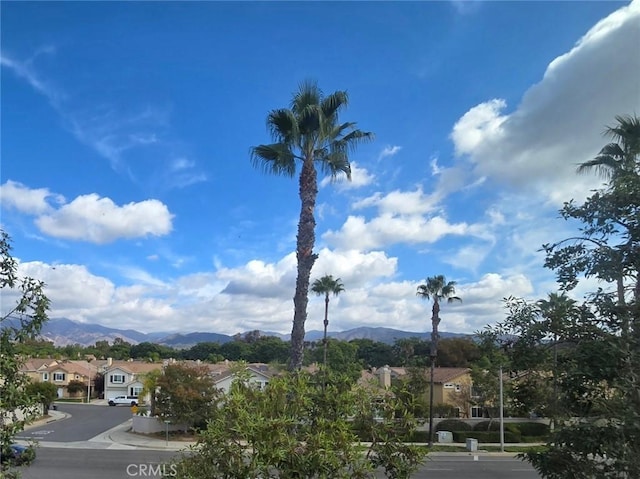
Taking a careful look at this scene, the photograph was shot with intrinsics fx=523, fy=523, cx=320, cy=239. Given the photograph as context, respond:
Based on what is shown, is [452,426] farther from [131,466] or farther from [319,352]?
[131,466]

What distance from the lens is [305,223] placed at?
14242mm

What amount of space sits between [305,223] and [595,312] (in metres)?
9.83

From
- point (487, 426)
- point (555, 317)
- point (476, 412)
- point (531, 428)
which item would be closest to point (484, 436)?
point (487, 426)

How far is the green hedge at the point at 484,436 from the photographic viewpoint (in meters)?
34.6

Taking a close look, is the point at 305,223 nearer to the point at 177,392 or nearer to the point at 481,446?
the point at 177,392

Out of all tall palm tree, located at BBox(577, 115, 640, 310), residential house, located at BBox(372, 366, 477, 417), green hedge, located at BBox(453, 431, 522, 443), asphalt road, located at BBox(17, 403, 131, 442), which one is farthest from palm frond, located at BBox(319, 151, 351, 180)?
residential house, located at BBox(372, 366, 477, 417)

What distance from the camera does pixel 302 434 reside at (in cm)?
454

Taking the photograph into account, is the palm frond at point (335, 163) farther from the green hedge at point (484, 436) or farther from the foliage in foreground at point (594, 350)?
the green hedge at point (484, 436)

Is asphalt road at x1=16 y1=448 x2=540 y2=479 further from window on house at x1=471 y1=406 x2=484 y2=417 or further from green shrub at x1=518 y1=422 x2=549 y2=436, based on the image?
window on house at x1=471 y1=406 x2=484 y2=417

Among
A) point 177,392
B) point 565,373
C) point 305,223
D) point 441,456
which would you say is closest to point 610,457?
point 565,373

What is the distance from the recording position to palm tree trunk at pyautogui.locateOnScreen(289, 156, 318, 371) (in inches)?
541

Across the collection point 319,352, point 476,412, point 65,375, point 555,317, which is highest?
point 555,317

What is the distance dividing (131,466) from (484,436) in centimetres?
2337

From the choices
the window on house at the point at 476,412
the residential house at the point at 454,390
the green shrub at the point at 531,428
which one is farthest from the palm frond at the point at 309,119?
the window on house at the point at 476,412
